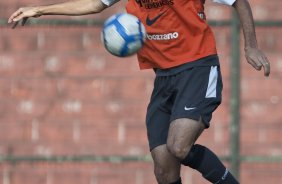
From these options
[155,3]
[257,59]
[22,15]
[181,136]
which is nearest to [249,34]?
[257,59]

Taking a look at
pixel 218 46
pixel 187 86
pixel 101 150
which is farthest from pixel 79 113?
pixel 187 86

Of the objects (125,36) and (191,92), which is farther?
(191,92)

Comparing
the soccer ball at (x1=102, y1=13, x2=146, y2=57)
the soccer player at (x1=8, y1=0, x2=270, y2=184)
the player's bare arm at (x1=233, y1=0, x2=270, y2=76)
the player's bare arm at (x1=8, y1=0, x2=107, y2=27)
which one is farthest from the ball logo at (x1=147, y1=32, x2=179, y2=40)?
the player's bare arm at (x1=8, y1=0, x2=107, y2=27)

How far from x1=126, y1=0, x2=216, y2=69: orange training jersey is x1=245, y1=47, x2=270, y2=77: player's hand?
0.37 metres

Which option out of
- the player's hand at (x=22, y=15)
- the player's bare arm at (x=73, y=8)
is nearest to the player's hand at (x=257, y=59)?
the player's bare arm at (x=73, y=8)

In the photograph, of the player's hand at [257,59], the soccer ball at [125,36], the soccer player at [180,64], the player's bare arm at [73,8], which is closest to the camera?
the player's hand at [257,59]

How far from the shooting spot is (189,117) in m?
7.72

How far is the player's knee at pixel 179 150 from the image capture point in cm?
767

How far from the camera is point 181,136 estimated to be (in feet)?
25.2

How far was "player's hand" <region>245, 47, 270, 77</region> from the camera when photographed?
290 inches

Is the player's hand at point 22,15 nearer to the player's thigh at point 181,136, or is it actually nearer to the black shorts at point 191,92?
the black shorts at point 191,92

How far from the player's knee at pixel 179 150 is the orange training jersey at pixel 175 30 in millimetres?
496

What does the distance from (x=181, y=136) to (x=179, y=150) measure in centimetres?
9

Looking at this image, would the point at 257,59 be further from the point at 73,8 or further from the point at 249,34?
the point at 73,8
